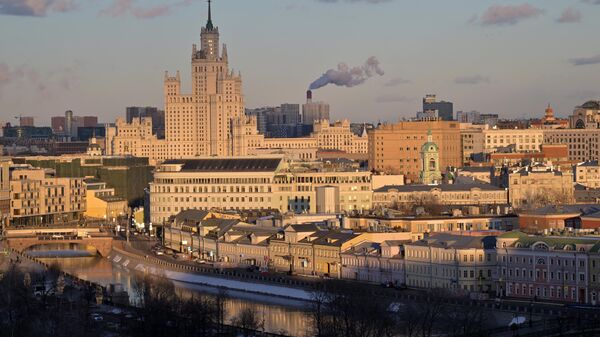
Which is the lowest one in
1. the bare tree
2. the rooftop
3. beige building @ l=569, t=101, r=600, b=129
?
the bare tree

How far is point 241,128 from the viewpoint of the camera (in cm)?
15650

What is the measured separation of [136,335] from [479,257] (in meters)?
13.2

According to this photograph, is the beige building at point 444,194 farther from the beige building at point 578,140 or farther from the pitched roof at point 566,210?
the beige building at point 578,140

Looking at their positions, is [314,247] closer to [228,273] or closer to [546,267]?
[228,273]

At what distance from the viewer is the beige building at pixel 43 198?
98875mm

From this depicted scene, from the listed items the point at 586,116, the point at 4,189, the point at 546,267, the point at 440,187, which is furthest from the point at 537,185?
the point at 586,116

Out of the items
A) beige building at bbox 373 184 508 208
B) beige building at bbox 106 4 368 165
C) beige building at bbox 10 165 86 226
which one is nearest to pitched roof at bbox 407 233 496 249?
beige building at bbox 373 184 508 208

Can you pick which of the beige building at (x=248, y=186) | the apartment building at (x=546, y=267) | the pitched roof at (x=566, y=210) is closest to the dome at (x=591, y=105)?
the beige building at (x=248, y=186)

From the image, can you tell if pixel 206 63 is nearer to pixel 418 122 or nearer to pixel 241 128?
pixel 241 128

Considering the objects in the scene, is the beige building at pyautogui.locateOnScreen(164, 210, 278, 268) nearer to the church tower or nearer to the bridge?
the bridge

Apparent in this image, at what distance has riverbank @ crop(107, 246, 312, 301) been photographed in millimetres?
64562

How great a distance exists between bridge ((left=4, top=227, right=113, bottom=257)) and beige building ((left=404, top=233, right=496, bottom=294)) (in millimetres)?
26708

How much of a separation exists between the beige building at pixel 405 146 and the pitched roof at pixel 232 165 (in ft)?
68.4

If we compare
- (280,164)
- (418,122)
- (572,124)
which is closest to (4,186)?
(280,164)
